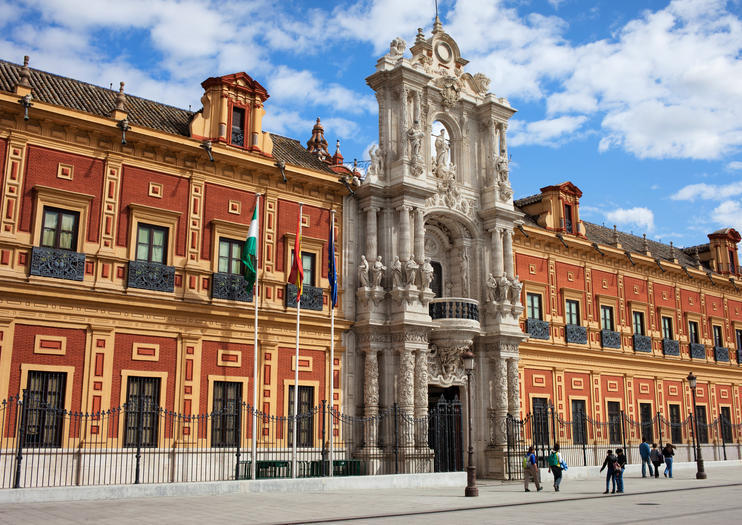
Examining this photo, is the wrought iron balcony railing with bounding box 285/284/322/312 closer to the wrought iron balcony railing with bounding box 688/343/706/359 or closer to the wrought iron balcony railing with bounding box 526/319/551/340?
the wrought iron balcony railing with bounding box 526/319/551/340

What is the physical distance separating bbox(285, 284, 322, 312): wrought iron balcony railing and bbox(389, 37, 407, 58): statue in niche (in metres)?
9.14

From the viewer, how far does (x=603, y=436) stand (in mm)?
32188

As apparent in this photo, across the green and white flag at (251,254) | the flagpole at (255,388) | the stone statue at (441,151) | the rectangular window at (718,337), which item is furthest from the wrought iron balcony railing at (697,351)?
the green and white flag at (251,254)

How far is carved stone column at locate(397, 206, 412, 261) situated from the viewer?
25094 millimetres

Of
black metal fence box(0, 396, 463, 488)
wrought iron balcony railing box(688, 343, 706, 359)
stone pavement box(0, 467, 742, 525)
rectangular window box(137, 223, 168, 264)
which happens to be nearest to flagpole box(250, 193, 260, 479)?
black metal fence box(0, 396, 463, 488)

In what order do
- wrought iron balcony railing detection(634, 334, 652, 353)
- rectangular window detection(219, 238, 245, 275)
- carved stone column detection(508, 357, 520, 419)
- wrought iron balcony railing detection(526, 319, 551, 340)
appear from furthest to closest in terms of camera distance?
wrought iron balcony railing detection(634, 334, 652, 353) → wrought iron balcony railing detection(526, 319, 551, 340) → carved stone column detection(508, 357, 520, 419) → rectangular window detection(219, 238, 245, 275)

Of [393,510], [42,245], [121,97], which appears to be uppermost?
[121,97]

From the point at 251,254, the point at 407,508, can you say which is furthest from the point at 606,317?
the point at 407,508

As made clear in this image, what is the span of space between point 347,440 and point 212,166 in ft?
31.6

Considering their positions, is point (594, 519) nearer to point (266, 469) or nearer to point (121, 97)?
point (266, 469)

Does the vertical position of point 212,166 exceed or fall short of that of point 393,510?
it exceeds it

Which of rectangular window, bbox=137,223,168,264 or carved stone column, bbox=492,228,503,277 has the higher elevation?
carved stone column, bbox=492,228,503,277

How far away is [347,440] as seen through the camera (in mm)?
24016

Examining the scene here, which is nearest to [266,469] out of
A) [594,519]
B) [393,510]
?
[393,510]
